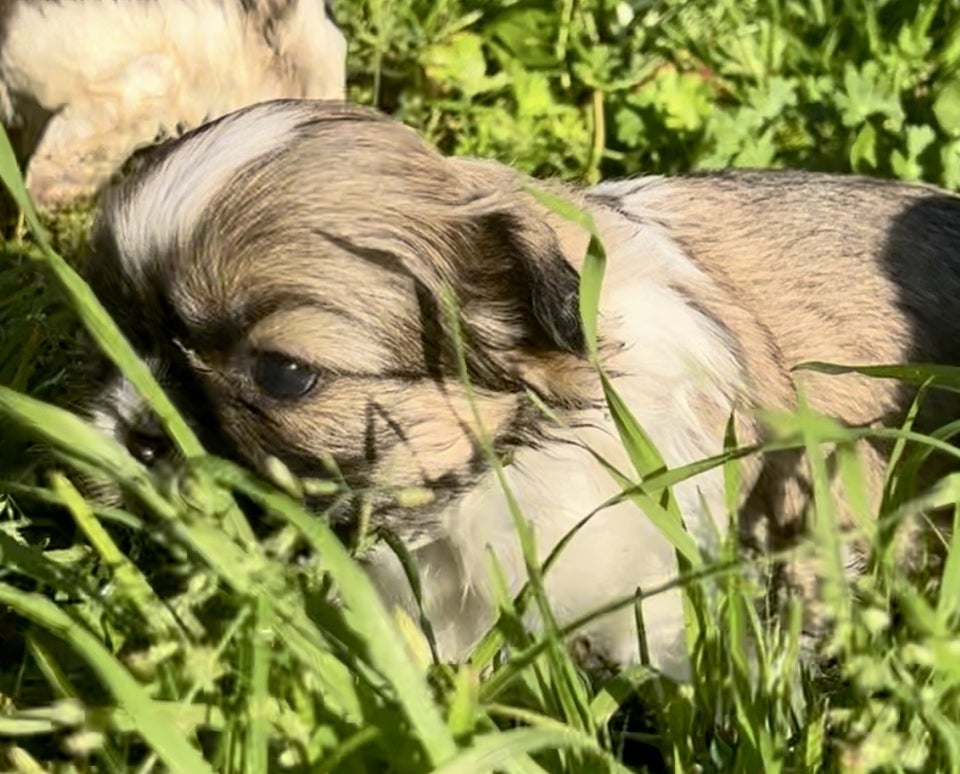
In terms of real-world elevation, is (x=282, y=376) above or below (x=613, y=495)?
above

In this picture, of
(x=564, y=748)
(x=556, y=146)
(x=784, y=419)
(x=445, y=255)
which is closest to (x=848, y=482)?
(x=784, y=419)

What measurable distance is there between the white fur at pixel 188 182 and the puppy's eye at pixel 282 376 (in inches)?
7.6

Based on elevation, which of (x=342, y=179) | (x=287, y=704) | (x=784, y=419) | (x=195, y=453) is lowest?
(x=287, y=704)

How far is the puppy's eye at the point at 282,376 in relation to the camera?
196cm

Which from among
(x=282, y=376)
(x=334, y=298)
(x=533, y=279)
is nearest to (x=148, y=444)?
(x=282, y=376)

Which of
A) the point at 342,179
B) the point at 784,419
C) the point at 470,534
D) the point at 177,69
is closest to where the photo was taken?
the point at 784,419

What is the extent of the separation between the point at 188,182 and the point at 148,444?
1.20 feet

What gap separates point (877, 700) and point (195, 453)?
0.89 meters

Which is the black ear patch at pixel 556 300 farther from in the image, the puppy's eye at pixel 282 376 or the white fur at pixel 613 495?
the puppy's eye at pixel 282 376

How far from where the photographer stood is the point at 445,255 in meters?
2.07

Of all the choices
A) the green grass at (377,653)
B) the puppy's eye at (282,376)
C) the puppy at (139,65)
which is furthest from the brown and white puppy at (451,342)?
the puppy at (139,65)

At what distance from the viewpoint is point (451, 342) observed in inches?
80.9

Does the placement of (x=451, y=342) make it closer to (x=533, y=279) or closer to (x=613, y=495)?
(x=533, y=279)

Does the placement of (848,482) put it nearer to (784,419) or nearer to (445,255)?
(784,419)
